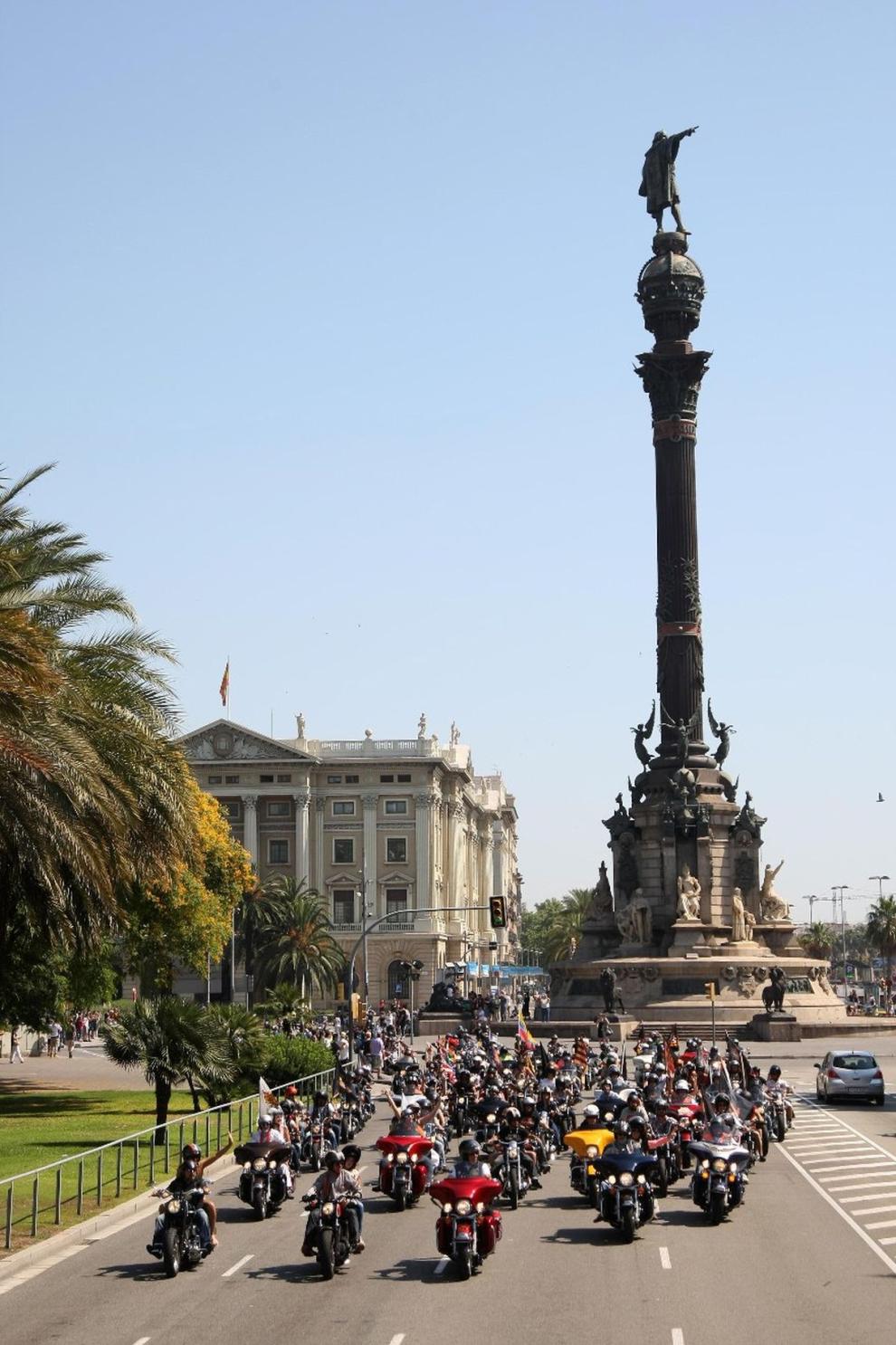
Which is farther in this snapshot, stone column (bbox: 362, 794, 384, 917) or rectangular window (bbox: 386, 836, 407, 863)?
rectangular window (bbox: 386, 836, 407, 863)

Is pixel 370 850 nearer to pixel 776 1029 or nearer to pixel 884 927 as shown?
pixel 884 927

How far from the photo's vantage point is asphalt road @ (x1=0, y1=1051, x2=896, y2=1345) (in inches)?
615

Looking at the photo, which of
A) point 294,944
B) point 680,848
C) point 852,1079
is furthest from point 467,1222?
point 294,944

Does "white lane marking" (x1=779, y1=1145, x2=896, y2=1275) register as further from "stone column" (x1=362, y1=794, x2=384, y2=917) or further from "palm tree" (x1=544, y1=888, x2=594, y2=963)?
"palm tree" (x1=544, y1=888, x2=594, y2=963)

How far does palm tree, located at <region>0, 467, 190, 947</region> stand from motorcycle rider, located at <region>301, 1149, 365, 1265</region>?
6.23m

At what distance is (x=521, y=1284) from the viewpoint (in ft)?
59.1

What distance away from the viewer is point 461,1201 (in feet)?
61.8

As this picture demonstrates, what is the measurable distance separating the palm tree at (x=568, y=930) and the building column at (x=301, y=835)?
37376mm

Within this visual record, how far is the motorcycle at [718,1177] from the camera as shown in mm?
21844

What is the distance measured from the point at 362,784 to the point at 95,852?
9898 centimetres

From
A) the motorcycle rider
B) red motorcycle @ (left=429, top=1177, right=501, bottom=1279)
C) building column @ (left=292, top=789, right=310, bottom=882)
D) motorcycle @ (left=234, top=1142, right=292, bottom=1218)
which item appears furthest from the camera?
building column @ (left=292, top=789, right=310, bottom=882)

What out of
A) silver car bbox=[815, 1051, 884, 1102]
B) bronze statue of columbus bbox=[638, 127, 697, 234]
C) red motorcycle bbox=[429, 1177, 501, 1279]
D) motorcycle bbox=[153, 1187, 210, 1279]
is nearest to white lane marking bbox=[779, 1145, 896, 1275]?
red motorcycle bbox=[429, 1177, 501, 1279]

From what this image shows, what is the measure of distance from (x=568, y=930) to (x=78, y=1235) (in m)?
137

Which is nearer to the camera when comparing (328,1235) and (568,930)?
(328,1235)
